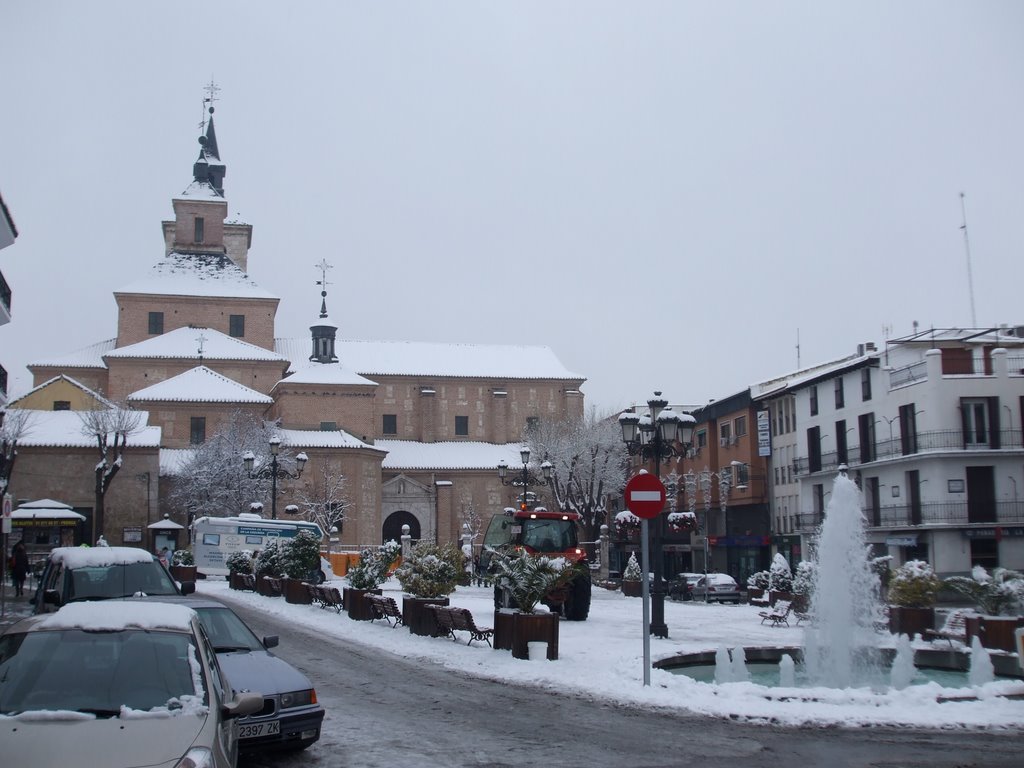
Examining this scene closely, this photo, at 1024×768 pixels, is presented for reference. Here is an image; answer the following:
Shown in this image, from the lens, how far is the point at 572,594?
2334 cm

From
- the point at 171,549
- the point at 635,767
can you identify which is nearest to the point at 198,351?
the point at 171,549

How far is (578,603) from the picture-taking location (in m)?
23.5

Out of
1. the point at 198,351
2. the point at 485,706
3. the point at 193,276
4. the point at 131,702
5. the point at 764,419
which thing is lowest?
the point at 485,706

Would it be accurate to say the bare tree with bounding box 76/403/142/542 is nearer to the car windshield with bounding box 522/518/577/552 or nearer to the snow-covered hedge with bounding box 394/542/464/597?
the car windshield with bounding box 522/518/577/552

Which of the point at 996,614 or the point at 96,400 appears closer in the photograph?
the point at 996,614

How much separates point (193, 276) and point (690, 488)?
113 feet

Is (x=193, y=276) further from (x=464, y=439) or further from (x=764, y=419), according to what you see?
(x=764, y=419)

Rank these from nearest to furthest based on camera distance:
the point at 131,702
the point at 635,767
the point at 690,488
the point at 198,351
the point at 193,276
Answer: the point at 131,702
the point at 635,767
the point at 690,488
the point at 198,351
the point at 193,276

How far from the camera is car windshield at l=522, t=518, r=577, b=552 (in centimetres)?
2362

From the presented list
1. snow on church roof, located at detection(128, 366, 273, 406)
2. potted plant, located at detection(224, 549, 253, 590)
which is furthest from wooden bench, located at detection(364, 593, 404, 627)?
snow on church roof, located at detection(128, 366, 273, 406)

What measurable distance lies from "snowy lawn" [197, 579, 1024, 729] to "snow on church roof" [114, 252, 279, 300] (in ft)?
140

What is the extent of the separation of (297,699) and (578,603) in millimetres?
14897

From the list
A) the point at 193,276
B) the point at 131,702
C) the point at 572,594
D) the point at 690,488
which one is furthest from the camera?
the point at 193,276

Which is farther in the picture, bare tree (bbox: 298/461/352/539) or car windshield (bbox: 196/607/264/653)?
bare tree (bbox: 298/461/352/539)
